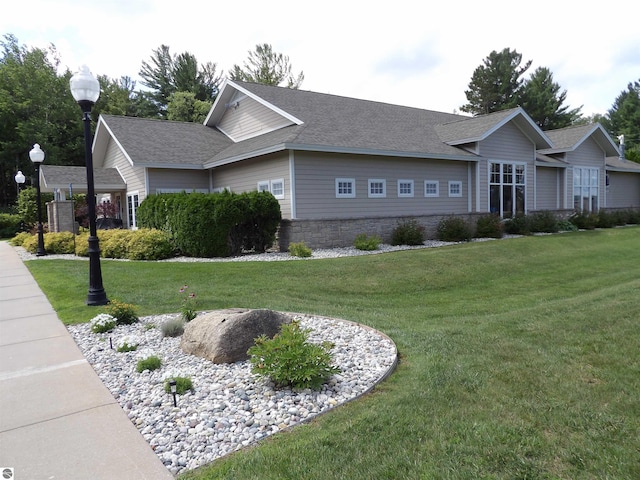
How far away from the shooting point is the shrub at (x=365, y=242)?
46.8ft

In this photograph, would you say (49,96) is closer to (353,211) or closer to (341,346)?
(353,211)

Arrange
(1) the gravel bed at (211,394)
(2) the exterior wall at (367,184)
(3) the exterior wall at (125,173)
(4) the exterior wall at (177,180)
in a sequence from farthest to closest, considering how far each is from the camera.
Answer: (3) the exterior wall at (125,173), (4) the exterior wall at (177,180), (2) the exterior wall at (367,184), (1) the gravel bed at (211,394)

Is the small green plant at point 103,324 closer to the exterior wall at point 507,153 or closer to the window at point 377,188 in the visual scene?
the window at point 377,188

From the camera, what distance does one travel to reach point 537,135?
67.7 feet

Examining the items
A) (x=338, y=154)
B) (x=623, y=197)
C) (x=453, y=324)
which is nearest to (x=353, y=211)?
(x=338, y=154)

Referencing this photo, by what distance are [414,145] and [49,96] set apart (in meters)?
38.2

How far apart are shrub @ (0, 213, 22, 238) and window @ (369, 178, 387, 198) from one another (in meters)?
26.5

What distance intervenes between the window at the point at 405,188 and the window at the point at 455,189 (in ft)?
7.72

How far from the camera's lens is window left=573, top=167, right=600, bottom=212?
24.2 m

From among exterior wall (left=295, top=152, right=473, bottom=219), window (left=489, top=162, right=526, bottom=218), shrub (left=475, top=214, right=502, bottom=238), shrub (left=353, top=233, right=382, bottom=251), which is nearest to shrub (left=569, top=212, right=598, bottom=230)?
window (left=489, top=162, right=526, bottom=218)

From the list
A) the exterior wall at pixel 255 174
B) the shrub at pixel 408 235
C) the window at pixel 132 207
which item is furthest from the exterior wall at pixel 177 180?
the shrub at pixel 408 235

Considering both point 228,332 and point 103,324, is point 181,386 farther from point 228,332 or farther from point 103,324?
point 103,324

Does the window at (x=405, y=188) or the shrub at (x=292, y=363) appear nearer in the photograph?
the shrub at (x=292, y=363)

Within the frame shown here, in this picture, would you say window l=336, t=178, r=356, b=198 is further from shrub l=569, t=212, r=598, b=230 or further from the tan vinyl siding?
shrub l=569, t=212, r=598, b=230
